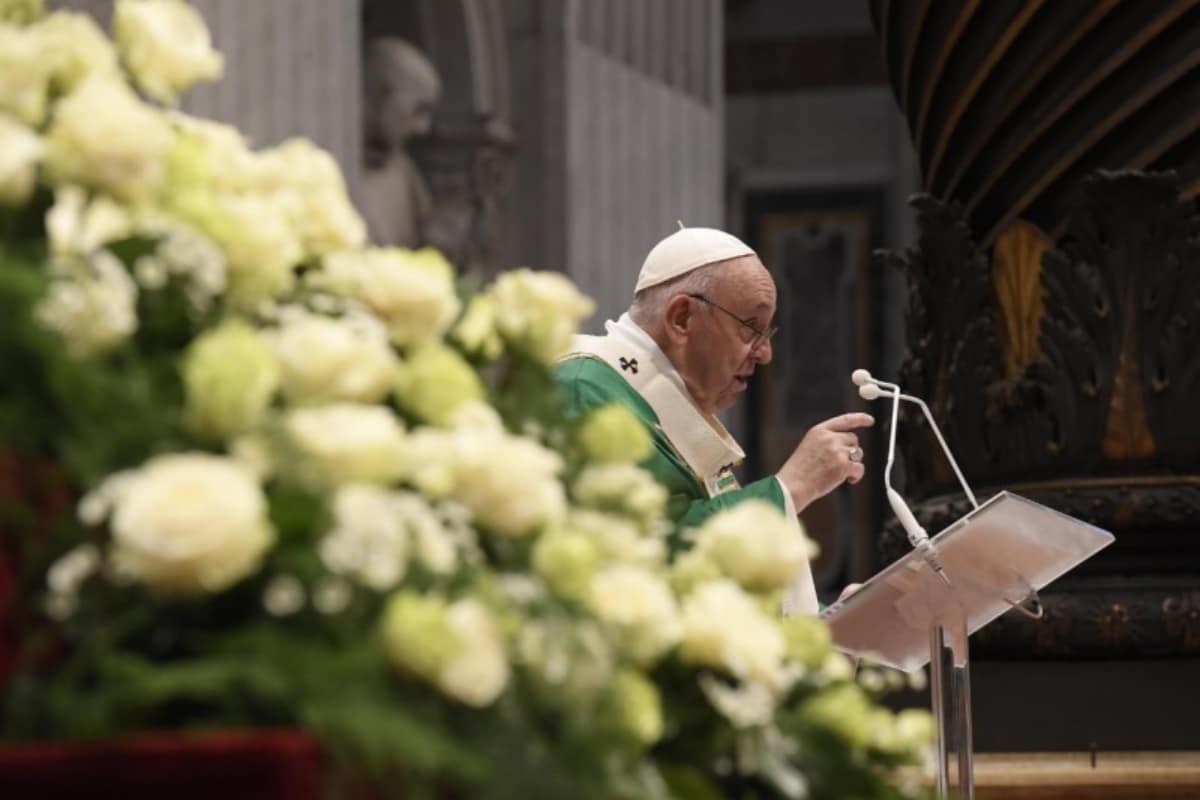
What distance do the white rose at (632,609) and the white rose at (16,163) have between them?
1.14 ft

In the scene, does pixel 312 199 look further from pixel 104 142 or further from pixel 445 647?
pixel 445 647

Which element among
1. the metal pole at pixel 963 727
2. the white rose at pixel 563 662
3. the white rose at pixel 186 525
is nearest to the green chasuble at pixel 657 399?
the metal pole at pixel 963 727

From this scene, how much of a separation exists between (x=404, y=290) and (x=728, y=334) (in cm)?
364

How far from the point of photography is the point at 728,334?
4.99 metres

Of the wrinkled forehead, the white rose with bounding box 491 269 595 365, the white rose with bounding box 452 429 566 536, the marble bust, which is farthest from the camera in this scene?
the marble bust

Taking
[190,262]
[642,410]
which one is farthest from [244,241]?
[642,410]

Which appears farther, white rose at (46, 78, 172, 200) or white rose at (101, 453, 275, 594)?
white rose at (46, 78, 172, 200)

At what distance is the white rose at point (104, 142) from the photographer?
4.12 feet

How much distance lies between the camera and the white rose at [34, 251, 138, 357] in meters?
1.14

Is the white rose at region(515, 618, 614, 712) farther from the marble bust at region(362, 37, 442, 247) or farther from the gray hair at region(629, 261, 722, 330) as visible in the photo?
the marble bust at region(362, 37, 442, 247)

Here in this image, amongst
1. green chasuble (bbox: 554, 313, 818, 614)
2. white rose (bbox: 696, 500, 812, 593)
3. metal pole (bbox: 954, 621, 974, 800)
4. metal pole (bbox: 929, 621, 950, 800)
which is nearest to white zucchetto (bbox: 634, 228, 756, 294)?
green chasuble (bbox: 554, 313, 818, 614)

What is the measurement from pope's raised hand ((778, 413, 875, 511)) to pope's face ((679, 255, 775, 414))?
0.37 meters

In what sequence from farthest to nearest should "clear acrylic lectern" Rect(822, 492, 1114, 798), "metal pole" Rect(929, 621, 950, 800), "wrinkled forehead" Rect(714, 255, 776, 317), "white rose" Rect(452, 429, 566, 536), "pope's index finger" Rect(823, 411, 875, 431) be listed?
"wrinkled forehead" Rect(714, 255, 776, 317) < "pope's index finger" Rect(823, 411, 875, 431) < "metal pole" Rect(929, 621, 950, 800) < "clear acrylic lectern" Rect(822, 492, 1114, 798) < "white rose" Rect(452, 429, 566, 536)

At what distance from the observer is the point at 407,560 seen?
114cm
